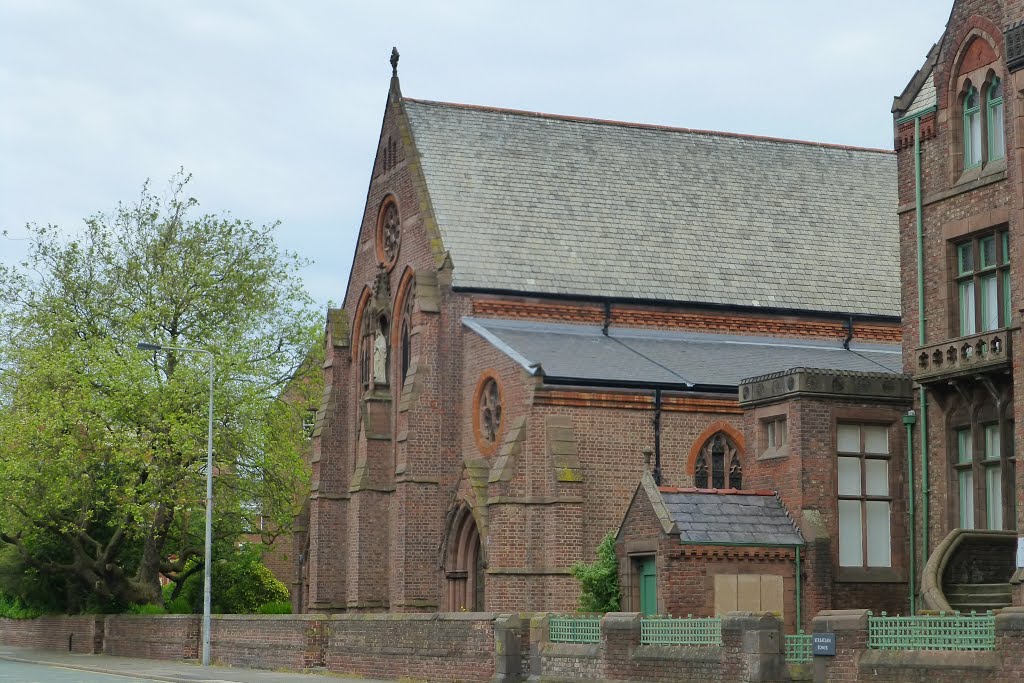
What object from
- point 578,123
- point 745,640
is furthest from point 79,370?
point 745,640

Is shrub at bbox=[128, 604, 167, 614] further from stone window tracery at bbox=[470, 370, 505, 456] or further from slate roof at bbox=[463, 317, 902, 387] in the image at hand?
slate roof at bbox=[463, 317, 902, 387]

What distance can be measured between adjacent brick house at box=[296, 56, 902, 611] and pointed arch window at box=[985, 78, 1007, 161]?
10.0m

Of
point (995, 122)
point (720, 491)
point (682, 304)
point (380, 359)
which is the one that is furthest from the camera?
point (380, 359)

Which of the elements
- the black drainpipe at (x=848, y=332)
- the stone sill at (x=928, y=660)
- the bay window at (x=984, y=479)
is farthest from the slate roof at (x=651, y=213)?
the stone sill at (x=928, y=660)

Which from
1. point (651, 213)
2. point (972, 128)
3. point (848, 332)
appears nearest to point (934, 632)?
point (972, 128)

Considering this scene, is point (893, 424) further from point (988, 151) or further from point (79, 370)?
point (79, 370)

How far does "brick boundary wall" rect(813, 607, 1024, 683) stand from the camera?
65.7 ft

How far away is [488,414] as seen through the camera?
41219 mm

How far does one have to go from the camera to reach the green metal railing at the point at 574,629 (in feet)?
91.7

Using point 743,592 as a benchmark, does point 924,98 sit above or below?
above

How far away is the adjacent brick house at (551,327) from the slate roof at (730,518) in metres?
6.08

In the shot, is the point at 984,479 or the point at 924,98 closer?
the point at 984,479

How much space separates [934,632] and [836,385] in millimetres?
10030

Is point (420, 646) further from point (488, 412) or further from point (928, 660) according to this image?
point (928, 660)
